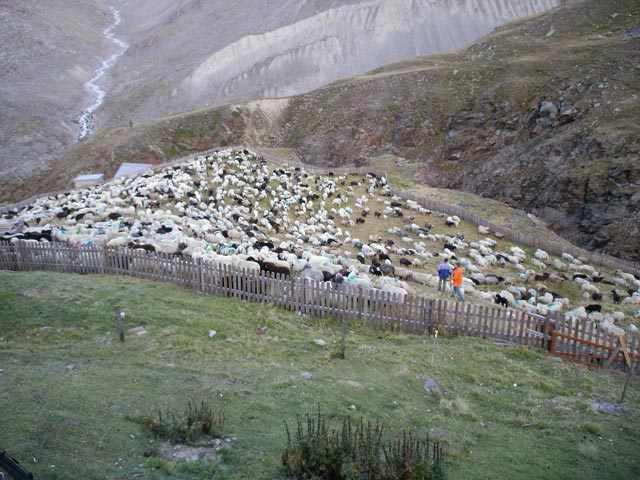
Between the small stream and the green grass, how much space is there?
6644 cm

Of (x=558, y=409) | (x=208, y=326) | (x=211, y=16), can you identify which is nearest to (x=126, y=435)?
(x=208, y=326)

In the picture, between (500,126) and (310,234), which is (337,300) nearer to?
(310,234)

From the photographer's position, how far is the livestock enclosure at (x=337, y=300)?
1321 centimetres

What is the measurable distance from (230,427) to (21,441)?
2951 millimetres

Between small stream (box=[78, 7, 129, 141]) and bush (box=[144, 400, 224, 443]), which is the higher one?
small stream (box=[78, 7, 129, 141])

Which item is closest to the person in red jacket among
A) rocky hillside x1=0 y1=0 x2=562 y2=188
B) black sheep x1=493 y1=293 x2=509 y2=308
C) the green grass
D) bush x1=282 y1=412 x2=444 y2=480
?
black sheep x1=493 y1=293 x2=509 y2=308

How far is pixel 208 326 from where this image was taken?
1265cm

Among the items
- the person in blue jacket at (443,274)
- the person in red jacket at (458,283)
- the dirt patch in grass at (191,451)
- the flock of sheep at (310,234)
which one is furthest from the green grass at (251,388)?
the person in blue jacket at (443,274)

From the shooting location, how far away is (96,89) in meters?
91.5

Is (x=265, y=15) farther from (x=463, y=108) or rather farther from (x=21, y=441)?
(x=21, y=441)

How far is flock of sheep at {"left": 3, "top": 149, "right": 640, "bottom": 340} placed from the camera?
18281 millimetres

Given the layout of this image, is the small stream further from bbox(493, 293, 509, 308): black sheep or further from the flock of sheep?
bbox(493, 293, 509, 308): black sheep

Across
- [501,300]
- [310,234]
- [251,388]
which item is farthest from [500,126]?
[251,388]

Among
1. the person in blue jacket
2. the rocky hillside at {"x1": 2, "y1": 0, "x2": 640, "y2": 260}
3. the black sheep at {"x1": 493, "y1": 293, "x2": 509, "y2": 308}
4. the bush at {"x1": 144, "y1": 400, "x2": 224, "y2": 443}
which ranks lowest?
the black sheep at {"x1": 493, "y1": 293, "x2": 509, "y2": 308}
